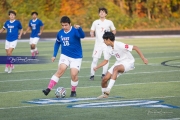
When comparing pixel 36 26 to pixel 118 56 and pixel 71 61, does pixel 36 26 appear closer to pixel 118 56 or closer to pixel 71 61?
pixel 71 61

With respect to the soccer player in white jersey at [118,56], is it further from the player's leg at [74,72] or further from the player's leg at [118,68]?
the player's leg at [74,72]

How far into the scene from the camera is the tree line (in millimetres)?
50562

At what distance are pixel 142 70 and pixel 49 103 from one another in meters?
7.75

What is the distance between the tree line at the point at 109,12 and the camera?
50.6m

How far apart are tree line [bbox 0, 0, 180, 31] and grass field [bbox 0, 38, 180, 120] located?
28.5 meters

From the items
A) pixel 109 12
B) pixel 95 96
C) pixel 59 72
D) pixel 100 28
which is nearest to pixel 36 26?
pixel 100 28

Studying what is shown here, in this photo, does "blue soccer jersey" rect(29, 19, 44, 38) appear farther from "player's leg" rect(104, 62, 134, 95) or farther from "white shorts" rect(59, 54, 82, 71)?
"player's leg" rect(104, 62, 134, 95)

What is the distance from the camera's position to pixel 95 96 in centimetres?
1428

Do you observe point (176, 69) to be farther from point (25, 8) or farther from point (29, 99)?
point (25, 8)

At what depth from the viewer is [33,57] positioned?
1031 inches

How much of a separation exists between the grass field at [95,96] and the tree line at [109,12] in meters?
28.5

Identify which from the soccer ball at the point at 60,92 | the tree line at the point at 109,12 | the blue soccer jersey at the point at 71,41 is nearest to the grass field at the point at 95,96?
the soccer ball at the point at 60,92

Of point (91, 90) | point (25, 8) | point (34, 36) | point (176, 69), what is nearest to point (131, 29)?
point (25, 8)

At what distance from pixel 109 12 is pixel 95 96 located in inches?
1518
